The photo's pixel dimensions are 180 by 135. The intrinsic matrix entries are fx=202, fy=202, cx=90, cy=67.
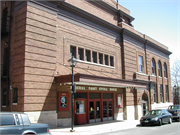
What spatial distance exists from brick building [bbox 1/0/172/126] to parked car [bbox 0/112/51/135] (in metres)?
5.51

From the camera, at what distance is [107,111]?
21234 millimetres

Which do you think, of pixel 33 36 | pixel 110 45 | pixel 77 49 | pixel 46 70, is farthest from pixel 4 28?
pixel 110 45

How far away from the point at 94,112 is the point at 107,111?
219 centimetres

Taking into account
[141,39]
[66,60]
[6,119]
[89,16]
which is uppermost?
[89,16]

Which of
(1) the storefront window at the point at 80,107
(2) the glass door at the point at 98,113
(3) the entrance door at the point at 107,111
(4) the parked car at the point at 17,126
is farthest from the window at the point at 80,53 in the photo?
(4) the parked car at the point at 17,126

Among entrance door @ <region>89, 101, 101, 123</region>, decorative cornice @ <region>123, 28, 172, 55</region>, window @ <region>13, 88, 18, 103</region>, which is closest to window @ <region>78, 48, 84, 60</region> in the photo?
entrance door @ <region>89, 101, 101, 123</region>

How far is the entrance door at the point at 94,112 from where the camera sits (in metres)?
19.3

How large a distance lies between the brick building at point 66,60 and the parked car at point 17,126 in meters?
5.51

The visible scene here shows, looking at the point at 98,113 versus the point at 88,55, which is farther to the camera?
the point at 98,113

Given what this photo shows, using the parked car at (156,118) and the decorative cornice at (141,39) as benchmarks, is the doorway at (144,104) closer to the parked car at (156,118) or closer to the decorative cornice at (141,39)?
the decorative cornice at (141,39)

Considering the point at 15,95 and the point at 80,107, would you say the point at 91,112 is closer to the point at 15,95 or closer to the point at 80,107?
the point at 80,107

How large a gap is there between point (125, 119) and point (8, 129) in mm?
17350

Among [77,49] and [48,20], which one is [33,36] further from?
[77,49]

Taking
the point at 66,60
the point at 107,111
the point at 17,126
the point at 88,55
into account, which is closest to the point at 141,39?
the point at 88,55
